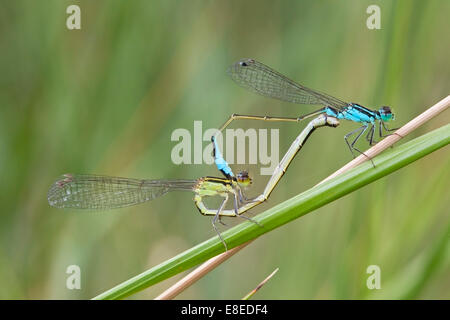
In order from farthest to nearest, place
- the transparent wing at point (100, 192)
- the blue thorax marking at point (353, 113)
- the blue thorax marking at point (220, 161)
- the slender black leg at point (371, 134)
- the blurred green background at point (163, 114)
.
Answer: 1. the blurred green background at point (163, 114)
2. the transparent wing at point (100, 192)
3. the blue thorax marking at point (353, 113)
4. the blue thorax marking at point (220, 161)
5. the slender black leg at point (371, 134)

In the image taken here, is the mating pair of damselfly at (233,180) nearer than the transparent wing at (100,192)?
Yes

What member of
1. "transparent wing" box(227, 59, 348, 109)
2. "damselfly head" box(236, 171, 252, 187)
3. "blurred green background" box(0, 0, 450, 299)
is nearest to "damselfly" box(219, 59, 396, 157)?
"transparent wing" box(227, 59, 348, 109)

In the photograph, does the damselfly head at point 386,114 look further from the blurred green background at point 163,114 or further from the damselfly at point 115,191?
the blurred green background at point 163,114

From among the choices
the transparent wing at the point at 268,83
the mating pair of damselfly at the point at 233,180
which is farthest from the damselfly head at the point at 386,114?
the transparent wing at the point at 268,83

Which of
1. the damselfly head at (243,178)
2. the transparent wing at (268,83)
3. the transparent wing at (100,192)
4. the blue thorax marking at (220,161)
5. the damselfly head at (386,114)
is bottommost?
the transparent wing at (100,192)

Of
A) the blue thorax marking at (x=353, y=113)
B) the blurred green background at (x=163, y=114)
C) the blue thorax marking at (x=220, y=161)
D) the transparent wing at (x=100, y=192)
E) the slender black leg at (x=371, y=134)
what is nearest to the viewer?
the slender black leg at (x=371, y=134)
